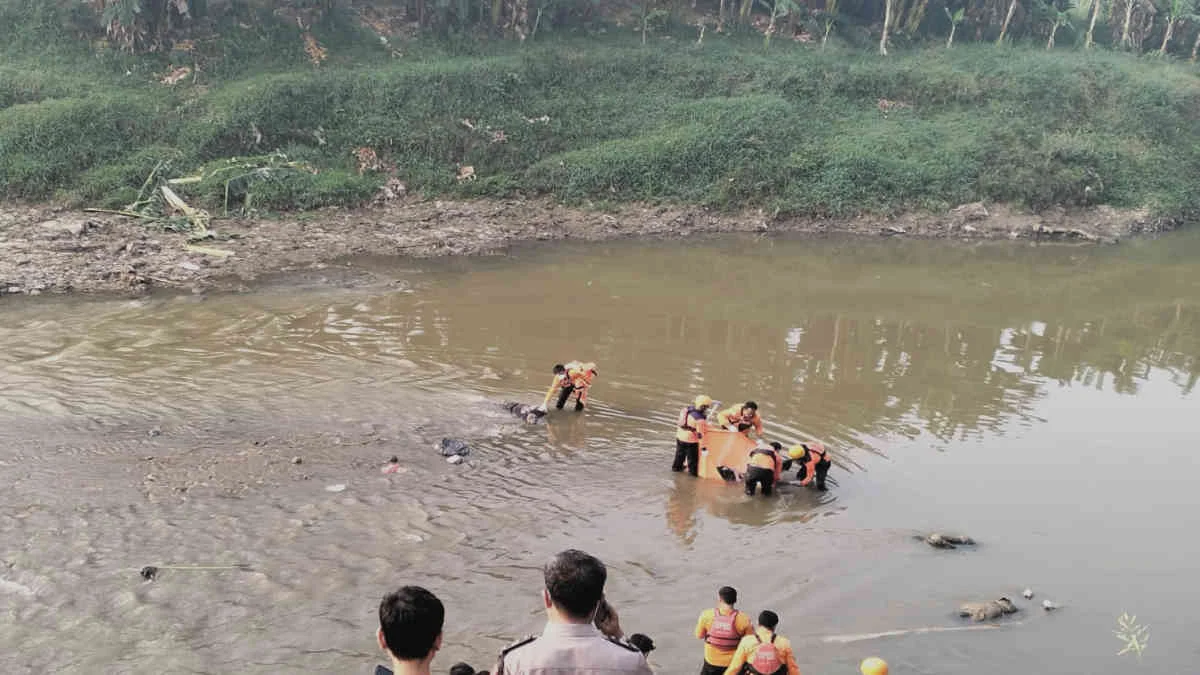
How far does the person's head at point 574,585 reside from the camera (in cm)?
347

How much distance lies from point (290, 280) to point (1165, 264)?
69.9 ft

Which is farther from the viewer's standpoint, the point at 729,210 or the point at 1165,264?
the point at 729,210

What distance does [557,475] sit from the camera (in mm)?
10102

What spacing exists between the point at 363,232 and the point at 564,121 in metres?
8.30

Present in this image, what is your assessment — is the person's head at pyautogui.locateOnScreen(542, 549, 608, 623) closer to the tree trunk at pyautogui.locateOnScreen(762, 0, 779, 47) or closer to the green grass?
the green grass

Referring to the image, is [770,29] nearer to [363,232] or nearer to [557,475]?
[363,232]

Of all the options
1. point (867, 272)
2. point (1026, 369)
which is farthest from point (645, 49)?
point (1026, 369)

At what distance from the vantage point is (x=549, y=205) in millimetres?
24156

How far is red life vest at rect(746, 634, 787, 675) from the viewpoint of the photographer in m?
5.74

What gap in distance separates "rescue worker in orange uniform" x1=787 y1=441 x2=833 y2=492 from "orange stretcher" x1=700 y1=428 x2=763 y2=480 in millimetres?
568

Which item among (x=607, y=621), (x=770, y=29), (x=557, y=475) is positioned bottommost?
(x=557, y=475)

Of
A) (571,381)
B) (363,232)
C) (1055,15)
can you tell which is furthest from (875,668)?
(1055,15)

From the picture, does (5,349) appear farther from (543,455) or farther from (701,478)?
(701,478)

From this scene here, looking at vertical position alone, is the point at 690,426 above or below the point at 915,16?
below
